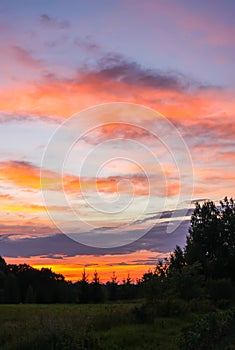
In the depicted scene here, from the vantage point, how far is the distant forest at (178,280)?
112 feet

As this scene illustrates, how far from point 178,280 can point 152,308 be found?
10.0 meters

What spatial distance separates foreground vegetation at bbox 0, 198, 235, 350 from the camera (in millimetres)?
16484

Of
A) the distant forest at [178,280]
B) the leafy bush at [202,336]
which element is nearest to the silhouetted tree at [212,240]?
the distant forest at [178,280]

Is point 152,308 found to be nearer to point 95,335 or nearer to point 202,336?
point 95,335

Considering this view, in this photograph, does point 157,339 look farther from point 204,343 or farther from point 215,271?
point 215,271

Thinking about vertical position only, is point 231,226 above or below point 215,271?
above

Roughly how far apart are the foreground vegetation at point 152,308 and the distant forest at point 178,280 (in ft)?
0.21

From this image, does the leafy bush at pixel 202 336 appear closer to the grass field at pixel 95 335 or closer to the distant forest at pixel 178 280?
the grass field at pixel 95 335

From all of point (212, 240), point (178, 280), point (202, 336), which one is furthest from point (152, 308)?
point (212, 240)

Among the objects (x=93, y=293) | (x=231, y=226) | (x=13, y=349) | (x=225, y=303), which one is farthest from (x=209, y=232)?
(x=13, y=349)

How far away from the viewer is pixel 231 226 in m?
65.6

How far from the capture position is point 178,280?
39469 millimetres

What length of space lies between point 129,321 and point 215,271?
3780cm

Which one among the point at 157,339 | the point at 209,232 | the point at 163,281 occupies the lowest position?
the point at 157,339
